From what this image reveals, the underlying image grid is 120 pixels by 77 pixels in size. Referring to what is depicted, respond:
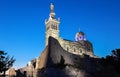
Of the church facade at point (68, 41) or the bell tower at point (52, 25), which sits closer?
the church facade at point (68, 41)

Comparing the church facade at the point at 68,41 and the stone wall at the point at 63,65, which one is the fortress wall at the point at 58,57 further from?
the church facade at the point at 68,41

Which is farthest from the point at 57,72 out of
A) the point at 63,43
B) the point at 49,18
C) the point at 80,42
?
the point at 49,18

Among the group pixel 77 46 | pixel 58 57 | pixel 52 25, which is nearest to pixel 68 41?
pixel 77 46

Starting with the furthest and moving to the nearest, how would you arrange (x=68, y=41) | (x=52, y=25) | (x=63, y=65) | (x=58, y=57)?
(x=52, y=25) → (x=68, y=41) → (x=58, y=57) → (x=63, y=65)

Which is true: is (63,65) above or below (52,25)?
below

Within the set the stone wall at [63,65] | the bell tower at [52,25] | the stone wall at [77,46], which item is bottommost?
the stone wall at [63,65]

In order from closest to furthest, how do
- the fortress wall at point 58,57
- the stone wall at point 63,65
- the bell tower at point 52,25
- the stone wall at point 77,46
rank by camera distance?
the stone wall at point 63,65 → the fortress wall at point 58,57 → the stone wall at point 77,46 → the bell tower at point 52,25

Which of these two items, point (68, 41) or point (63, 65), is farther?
point (68, 41)

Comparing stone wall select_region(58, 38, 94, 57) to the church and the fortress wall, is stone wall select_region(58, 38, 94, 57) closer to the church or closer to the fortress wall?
the church

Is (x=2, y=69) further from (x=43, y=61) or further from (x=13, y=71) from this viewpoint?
(x=13, y=71)

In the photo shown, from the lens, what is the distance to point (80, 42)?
110 m

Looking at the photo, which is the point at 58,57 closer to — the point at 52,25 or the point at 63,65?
the point at 63,65

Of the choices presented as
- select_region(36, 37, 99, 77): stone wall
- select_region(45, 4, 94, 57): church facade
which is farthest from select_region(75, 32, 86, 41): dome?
select_region(36, 37, 99, 77): stone wall

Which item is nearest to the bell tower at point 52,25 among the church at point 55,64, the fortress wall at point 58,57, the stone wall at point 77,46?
the stone wall at point 77,46
